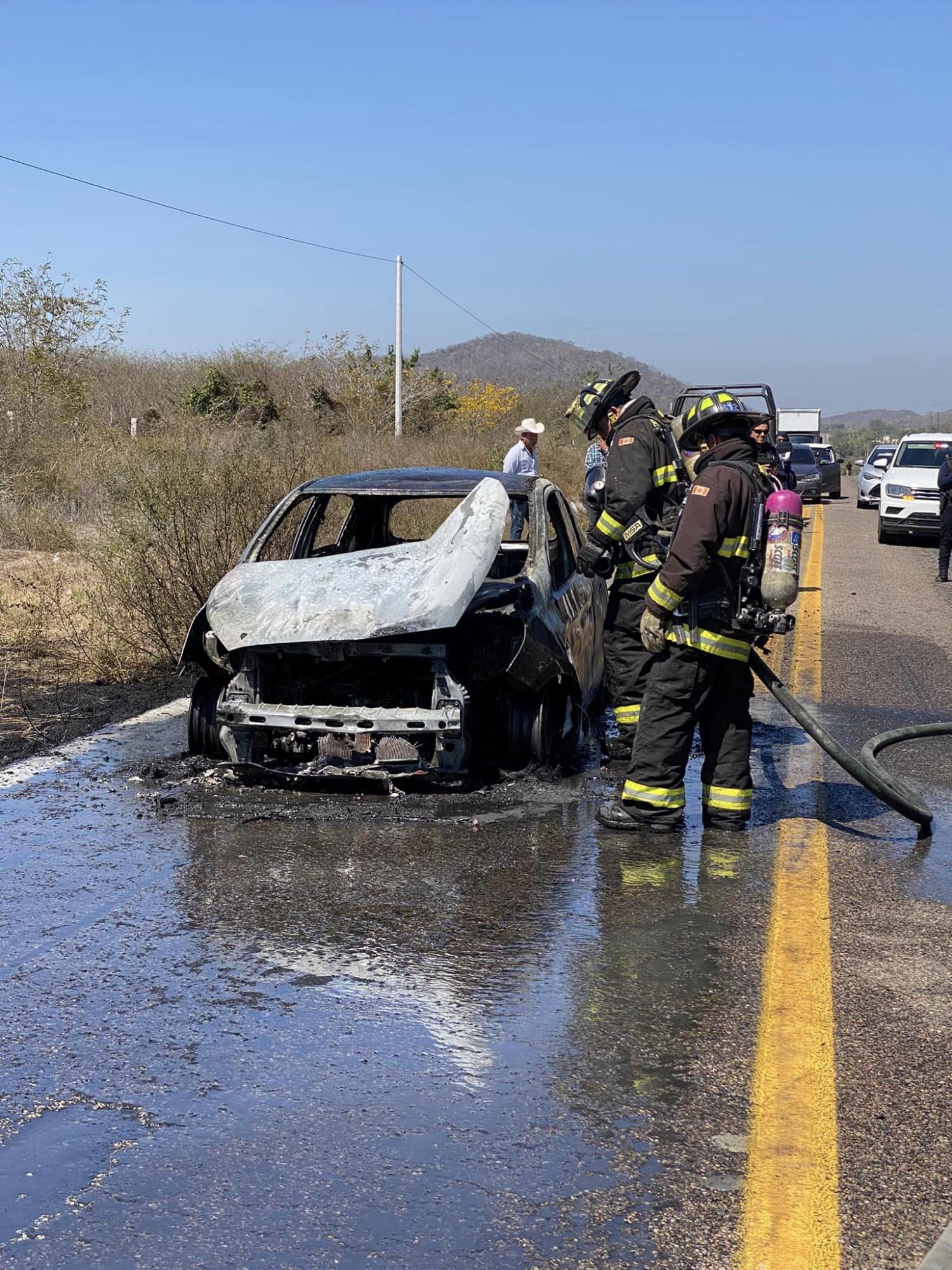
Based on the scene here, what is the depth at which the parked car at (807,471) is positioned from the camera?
32.7m

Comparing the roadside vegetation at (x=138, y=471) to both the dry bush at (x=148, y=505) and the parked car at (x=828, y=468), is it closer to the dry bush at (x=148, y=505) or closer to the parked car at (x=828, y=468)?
the dry bush at (x=148, y=505)

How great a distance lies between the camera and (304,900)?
187 inches

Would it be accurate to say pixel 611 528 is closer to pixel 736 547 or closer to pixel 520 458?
pixel 736 547

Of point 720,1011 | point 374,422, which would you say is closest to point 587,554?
point 720,1011

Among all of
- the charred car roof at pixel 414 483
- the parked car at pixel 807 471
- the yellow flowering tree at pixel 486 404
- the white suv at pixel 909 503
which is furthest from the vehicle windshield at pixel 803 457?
the charred car roof at pixel 414 483

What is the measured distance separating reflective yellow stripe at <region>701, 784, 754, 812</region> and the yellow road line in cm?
30

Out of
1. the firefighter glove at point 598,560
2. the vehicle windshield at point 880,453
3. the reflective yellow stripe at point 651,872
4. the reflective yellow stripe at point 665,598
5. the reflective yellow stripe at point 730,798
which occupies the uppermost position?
the vehicle windshield at point 880,453

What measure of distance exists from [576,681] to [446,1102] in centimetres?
354

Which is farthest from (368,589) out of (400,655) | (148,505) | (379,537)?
(148,505)

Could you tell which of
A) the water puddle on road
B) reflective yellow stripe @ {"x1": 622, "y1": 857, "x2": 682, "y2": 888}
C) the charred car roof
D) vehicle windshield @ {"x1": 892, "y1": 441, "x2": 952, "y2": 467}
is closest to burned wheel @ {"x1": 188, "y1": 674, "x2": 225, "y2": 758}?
the charred car roof

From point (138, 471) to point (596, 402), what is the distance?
4.79 meters

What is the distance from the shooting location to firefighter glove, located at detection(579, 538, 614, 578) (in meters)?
6.62

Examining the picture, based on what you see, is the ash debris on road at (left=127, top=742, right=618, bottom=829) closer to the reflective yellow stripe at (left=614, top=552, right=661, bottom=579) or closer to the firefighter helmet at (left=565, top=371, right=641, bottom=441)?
the reflective yellow stripe at (left=614, top=552, right=661, bottom=579)

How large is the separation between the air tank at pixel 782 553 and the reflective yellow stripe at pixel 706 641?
224 millimetres
